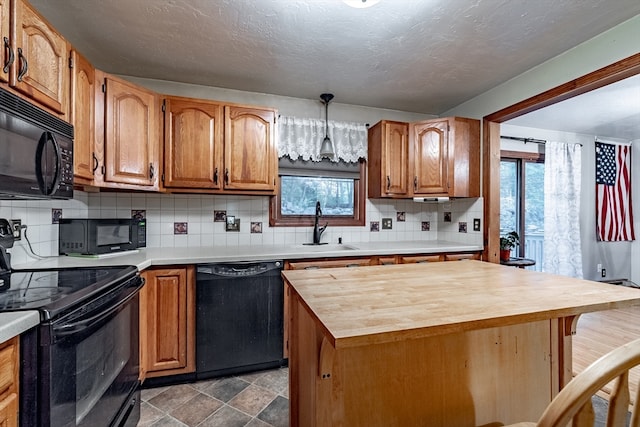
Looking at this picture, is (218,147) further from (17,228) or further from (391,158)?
(391,158)

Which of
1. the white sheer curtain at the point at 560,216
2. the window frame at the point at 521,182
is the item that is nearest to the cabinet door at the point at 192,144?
the window frame at the point at 521,182

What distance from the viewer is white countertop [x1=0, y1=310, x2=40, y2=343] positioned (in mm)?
854

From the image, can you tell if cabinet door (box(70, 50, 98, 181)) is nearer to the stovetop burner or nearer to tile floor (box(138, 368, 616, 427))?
the stovetop burner

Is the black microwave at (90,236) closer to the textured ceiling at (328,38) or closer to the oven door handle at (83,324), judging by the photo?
the oven door handle at (83,324)

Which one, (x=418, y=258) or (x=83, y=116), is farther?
(x=418, y=258)

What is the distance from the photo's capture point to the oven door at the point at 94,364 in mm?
1012

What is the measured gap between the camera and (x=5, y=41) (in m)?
1.22

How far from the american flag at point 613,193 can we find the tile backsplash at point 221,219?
288 cm

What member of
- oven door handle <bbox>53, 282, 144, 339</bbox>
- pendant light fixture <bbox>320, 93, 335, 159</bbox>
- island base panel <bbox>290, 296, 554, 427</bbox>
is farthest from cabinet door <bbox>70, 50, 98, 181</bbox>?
pendant light fixture <bbox>320, 93, 335, 159</bbox>

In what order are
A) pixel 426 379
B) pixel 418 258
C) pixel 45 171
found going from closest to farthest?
pixel 426 379 → pixel 45 171 → pixel 418 258

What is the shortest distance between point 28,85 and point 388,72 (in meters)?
2.24

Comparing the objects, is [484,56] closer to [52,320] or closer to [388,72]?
[388,72]

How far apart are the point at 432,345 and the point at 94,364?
137 centimetres

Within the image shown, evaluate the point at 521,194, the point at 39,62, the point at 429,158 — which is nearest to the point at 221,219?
the point at 39,62
